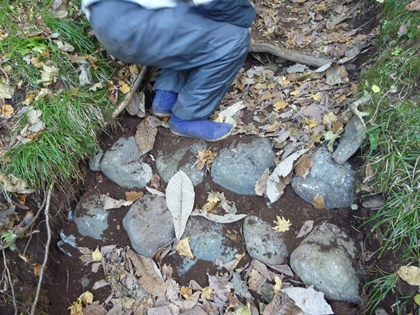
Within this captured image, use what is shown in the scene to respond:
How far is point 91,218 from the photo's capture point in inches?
133

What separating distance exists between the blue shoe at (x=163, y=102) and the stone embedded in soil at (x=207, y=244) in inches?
46.4

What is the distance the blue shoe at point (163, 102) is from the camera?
366 cm

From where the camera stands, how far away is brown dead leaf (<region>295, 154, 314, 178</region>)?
124 inches

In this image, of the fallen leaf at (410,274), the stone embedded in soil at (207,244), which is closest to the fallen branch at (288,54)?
the stone embedded in soil at (207,244)

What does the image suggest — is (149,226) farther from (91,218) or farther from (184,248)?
(91,218)

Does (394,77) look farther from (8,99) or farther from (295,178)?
(8,99)

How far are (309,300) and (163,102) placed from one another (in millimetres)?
2181

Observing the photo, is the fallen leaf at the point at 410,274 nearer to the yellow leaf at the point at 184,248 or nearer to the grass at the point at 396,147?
the grass at the point at 396,147

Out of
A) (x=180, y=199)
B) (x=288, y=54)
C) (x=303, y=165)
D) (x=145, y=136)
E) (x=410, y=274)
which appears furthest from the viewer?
(x=288, y=54)

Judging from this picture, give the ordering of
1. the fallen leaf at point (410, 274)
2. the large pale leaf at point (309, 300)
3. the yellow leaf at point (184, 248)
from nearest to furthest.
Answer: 1. the fallen leaf at point (410, 274)
2. the large pale leaf at point (309, 300)
3. the yellow leaf at point (184, 248)

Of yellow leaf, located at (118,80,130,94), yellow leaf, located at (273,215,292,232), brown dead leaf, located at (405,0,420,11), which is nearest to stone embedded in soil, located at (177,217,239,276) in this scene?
yellow leaf, located at (273,215,292,232)

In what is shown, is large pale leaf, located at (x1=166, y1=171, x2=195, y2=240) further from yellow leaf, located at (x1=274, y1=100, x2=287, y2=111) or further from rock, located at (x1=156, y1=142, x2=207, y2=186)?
yellow leaf, located at (x1=274, y1=100, x2=287, y2=111)

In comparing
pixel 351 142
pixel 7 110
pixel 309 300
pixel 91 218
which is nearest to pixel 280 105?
pixel 351 142

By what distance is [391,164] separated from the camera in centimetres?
279
